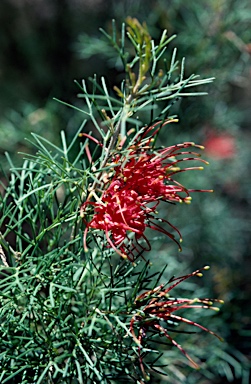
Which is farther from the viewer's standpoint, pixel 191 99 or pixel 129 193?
pixel 191 99

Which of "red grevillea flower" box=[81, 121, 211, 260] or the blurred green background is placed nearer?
"red grevillea flower" box=[81, 121, 211, 260]

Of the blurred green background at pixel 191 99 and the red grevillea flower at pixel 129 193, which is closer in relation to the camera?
the red grevillea flower at pixel 129 193

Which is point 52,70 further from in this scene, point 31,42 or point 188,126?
point 188,126

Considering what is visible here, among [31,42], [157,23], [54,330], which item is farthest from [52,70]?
[54,330]

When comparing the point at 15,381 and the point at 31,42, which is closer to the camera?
the point at 15,381

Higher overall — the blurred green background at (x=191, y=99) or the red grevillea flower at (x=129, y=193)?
the blurred green background at (x=191, y=99)

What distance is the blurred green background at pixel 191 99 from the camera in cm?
114

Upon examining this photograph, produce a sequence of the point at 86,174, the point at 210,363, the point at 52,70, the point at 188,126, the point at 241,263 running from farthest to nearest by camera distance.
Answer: the point at 52,70, the point at 241,263, the point at 188,126, the point at 210,363, the point at 86,174

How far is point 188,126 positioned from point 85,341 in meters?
0.85

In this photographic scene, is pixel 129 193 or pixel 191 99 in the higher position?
pixel 191 99

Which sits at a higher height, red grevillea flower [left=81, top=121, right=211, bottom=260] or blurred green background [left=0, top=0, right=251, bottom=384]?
blurred green background [left=0, top=0, right=251, bottom=384]

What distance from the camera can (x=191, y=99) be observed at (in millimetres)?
1214

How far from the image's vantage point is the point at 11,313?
1.61ft

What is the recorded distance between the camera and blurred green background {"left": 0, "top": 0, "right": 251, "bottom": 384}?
114 cm
